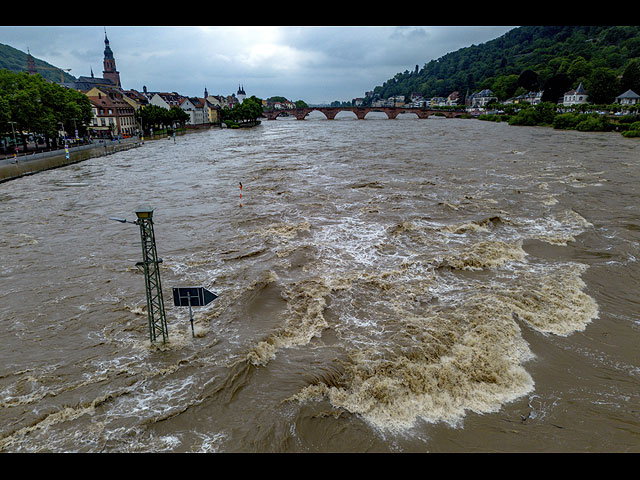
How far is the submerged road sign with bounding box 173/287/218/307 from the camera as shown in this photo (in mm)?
9641

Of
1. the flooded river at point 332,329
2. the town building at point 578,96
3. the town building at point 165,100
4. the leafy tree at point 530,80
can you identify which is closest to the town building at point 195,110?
the town building at point 165,100

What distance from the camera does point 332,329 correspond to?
1184 centimetres

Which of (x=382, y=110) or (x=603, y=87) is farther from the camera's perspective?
(x=382, y=110)

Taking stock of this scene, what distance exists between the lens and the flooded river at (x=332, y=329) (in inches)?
329

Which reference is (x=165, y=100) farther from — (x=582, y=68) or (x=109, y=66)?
(x=582, y=68)

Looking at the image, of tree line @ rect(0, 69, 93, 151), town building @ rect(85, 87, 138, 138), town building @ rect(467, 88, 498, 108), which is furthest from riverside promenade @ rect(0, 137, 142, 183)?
town building @ rect(467, 88, 498, 108)

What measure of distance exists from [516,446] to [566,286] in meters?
8.25

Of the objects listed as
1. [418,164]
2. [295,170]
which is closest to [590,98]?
[418,164]

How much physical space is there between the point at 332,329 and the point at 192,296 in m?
4.29

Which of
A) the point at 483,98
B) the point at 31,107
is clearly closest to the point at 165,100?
the point at 31,107

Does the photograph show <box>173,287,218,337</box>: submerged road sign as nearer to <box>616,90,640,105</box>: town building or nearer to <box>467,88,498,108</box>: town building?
<box>616,90,640,105</box>: town building

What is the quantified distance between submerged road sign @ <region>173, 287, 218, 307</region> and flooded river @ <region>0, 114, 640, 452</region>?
73.0 inches

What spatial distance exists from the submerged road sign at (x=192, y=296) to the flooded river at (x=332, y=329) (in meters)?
1.86

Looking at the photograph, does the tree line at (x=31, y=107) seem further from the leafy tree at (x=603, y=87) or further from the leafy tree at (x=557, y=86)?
the leafy tree at (x=557, y=86)
